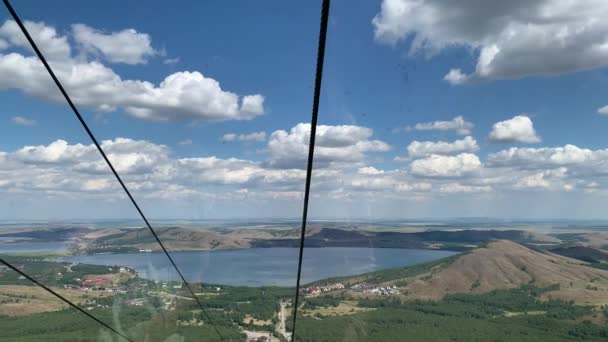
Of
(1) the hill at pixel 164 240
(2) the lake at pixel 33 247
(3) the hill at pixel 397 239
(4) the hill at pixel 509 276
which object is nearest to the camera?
(2) the lake at pixel 33 247

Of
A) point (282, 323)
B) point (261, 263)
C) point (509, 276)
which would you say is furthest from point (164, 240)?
point (509, 276)

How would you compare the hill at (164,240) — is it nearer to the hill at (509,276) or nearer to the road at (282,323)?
the road at (282,323)

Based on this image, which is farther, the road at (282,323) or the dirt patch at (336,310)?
the dirt patch at (336,310)

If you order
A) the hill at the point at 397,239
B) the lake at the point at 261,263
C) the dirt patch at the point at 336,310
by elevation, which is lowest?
the dirt patch at the point at 336,310

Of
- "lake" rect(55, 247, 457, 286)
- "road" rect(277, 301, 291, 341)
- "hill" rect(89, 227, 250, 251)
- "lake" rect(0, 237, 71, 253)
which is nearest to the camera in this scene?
"road" rect(277, 301, 291, 341)

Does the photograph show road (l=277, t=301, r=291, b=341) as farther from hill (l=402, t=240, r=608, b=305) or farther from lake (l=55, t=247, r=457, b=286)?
hill (l=402, t=240, r=608, b=305)

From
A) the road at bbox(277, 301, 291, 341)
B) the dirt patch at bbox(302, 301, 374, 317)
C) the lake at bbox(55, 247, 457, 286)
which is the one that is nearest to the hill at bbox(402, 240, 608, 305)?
the lake at bbox(55, 247, 457, 286)

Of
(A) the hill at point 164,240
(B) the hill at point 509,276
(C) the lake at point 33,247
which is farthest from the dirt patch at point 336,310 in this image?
(C) the lake at point 33,247

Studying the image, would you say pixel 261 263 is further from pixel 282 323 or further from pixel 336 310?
pixel 282 323

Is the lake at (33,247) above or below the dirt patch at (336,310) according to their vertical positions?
above
